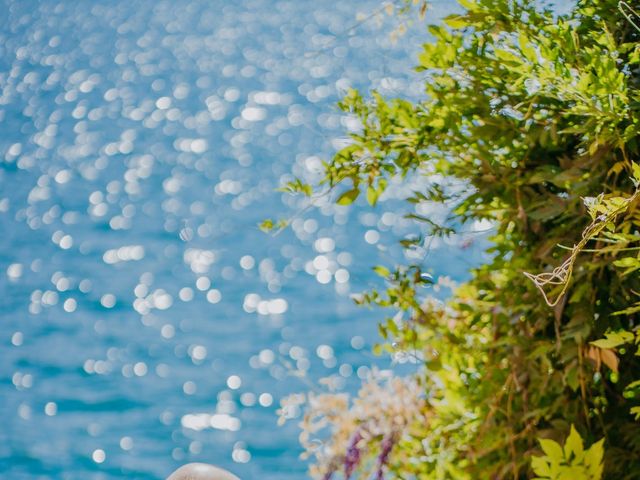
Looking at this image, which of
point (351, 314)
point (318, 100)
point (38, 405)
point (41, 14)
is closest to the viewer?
point (38, 405)

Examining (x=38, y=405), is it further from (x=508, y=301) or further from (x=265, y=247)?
→ (x=508, y=301)

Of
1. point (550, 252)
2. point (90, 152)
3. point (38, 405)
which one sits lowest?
point (90, 152)

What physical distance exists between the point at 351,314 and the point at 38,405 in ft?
11.8

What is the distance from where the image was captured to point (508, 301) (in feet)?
5.50

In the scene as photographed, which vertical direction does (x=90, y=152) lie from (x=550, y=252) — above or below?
below

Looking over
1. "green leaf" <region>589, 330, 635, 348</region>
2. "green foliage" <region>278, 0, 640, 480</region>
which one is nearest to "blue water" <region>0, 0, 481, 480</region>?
"green foliage" <region>278, 0, 640, 480</region>

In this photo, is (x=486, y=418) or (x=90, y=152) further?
(x=90, y=152)

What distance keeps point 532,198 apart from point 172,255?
11.8m

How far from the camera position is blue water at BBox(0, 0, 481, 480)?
850 cm

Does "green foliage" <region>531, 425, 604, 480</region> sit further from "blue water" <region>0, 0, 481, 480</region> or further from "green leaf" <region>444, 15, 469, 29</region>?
"blue water" <region>0, 0, 481, 480</region>

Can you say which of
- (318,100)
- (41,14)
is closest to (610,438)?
Result: (318,100)

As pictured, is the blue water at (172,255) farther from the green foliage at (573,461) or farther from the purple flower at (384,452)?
the green foliage at (573,461)

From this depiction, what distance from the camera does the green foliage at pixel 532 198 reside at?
52.1 inches

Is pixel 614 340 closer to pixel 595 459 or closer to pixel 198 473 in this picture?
pixel 595 459
